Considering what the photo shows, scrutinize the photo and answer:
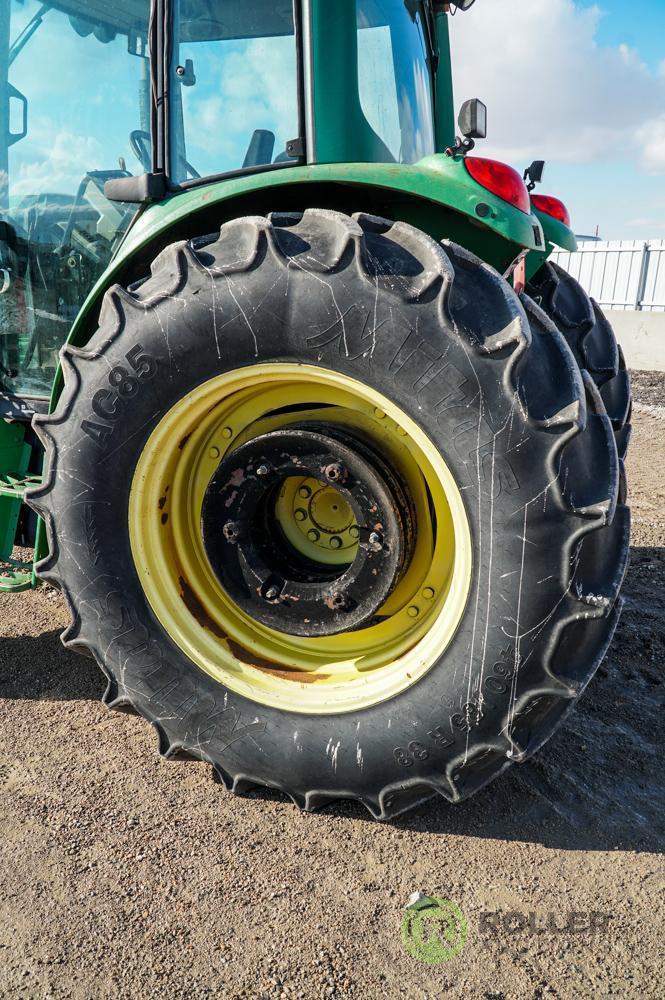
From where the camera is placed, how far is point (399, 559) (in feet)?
6.25

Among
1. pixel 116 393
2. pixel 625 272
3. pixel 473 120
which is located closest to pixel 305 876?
pixel 116 393

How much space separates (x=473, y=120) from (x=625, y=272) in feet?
45.9

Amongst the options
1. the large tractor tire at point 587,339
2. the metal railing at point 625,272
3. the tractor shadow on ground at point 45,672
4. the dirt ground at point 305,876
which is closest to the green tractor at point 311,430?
the dirt ground at point 305,876

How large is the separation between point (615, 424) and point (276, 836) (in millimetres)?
1792

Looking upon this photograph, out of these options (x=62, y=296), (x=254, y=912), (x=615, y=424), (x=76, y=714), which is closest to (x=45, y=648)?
(x=76, y=714)

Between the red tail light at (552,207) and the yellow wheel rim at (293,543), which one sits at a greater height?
the red tail light at (552,207)

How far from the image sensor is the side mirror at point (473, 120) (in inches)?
83.6

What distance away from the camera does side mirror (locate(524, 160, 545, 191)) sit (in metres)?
2.88

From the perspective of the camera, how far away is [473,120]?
6.96ft

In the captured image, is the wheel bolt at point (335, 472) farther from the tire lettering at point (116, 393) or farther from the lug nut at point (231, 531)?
the tire lettering at point (116, 393)

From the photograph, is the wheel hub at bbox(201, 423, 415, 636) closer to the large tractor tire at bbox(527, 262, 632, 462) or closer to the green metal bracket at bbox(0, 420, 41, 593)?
the green metal bracket at bbox(0, 420, 41, 593)

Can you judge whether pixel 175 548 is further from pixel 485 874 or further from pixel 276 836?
pixel 485 874

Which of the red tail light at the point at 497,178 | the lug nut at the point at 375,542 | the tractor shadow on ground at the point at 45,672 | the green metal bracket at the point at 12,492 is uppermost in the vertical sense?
the red tail light at the point at 497,178

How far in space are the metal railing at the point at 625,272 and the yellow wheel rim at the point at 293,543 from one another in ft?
42.3
